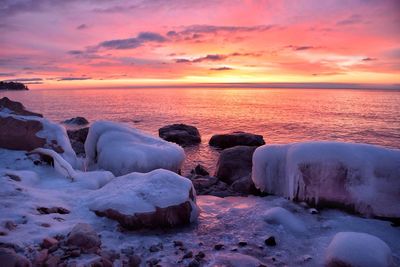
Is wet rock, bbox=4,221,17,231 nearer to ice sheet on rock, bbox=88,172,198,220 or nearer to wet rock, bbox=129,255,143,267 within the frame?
ice sheet on rock, bbox=88,172,198,220

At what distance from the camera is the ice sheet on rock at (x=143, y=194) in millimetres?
6383

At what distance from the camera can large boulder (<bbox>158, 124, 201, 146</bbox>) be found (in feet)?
76.4

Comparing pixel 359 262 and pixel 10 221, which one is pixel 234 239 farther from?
pixel 10 221

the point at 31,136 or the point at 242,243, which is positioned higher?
the point at 31,136

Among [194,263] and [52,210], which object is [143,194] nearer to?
[52,210]

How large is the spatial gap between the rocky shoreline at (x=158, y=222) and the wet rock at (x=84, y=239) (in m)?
0.02

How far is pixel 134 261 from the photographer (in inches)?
195

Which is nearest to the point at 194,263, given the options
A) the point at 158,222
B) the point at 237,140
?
the point at 158,222

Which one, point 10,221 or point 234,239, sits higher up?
point 10,221

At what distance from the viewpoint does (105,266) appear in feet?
15.2

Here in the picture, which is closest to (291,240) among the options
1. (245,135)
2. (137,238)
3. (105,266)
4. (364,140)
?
(137,238)

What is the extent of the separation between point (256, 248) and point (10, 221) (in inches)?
171

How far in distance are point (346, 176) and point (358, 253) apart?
286cm

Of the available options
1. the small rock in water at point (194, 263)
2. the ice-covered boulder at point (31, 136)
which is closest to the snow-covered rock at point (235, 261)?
the small rock in water at point (194, 263)
